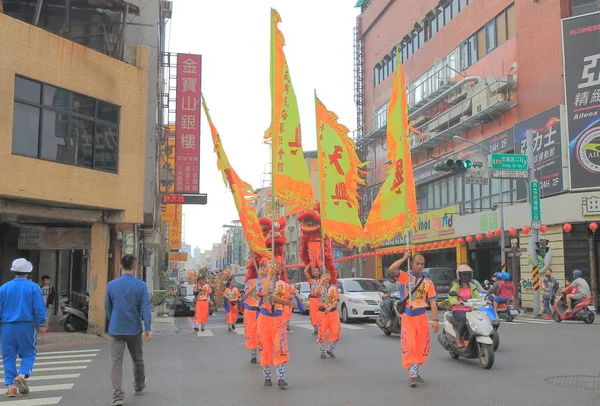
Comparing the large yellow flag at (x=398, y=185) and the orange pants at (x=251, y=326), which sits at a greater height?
the large yellow flag at (x=398, y=185)

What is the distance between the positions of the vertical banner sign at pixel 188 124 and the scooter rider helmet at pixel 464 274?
1683 cm

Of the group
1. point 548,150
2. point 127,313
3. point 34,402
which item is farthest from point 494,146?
point 34,402

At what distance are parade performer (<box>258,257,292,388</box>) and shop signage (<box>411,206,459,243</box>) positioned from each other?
24.4m

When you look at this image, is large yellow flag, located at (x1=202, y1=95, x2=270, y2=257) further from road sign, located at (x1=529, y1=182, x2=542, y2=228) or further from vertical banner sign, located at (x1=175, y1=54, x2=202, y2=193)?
vertical banner sign, located at (x1=175, y1=54, x2=202, y2=193)

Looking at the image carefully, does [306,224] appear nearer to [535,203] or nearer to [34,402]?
[34,402]

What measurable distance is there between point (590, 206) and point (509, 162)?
12.6ft

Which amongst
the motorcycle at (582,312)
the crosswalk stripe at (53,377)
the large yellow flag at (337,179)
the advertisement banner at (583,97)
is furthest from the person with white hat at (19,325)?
the advertisement banner at (583,97)

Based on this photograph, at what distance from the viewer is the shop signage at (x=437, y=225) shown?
32.6m

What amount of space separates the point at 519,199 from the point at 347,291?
11.4 meters

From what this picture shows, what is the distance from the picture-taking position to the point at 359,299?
59.6 feet

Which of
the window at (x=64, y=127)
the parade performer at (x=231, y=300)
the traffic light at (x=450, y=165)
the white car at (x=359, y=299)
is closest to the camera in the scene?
the window at (x=64, y=127)

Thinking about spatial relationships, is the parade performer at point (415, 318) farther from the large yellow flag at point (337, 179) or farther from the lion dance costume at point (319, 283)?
the lion dance costume at point (319, 283)

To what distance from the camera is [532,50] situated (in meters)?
26.1

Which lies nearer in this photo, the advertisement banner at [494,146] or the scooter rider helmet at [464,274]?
the scooter rider helmet at [464,274]
